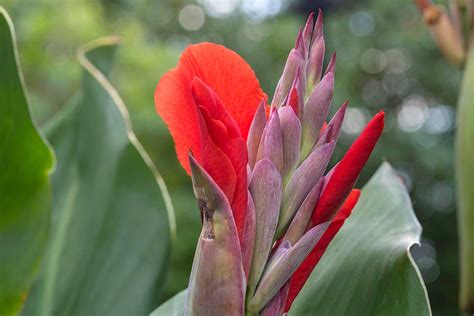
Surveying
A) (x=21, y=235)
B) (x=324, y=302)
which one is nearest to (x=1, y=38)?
(x=21, y=235)

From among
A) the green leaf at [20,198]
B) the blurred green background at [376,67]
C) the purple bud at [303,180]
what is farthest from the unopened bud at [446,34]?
the blurred green background at [376,67]

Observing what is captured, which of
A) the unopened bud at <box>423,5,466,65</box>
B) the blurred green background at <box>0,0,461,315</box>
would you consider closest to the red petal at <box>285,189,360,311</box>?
the unopened bud at <box>423,5,466,65</box>

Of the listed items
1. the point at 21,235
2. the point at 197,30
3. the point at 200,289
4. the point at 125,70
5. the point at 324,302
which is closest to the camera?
the point at 200,289

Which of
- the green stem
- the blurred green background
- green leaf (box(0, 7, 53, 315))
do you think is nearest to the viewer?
green leaf (box(0, 7, 53, 315))

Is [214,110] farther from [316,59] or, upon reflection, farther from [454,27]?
[454,27]

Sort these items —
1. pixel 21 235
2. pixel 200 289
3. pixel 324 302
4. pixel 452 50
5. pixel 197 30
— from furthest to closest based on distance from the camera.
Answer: pixel 197 30 < pixel 452 50 < pixel 21 235 < pixel 324 302 < pixel 200 289

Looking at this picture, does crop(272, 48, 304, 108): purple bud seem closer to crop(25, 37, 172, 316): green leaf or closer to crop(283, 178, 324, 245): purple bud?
crop(283, 178, 324, 245): purple bud

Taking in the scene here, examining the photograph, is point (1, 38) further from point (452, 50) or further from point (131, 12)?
point (131, 12)

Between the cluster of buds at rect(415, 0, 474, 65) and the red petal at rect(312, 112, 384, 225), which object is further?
the cluster of buds at rect(415, 0, 474, 65)
